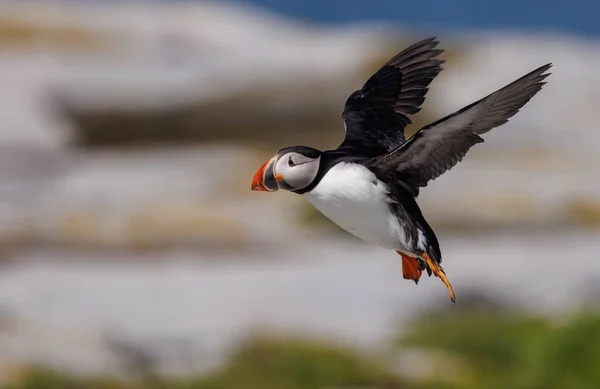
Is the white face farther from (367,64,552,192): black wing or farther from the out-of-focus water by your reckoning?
the out-of-focus water

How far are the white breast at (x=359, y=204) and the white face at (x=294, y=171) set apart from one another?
2cm

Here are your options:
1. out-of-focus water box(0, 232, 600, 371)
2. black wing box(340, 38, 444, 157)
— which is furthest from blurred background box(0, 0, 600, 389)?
black wing box(340, 38, 444, 157)

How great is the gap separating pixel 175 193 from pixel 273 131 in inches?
119

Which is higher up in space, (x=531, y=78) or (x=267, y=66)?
(x=267, y=66)

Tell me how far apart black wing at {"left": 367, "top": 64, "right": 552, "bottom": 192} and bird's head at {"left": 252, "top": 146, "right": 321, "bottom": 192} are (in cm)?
10

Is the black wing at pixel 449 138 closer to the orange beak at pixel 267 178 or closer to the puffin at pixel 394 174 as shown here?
the puffin at pixel 394 174

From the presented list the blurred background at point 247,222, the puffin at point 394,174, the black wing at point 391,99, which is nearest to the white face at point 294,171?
the puffin at point 394,174

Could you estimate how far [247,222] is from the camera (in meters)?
17.2

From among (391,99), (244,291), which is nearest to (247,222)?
(244,291)

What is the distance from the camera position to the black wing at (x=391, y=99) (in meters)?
1.47

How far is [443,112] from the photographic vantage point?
58.3 feet

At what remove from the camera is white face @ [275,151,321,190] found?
1.17m

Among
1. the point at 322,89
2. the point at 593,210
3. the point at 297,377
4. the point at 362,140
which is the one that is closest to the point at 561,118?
the point at 593,210

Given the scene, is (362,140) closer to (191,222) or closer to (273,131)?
(273,131)
